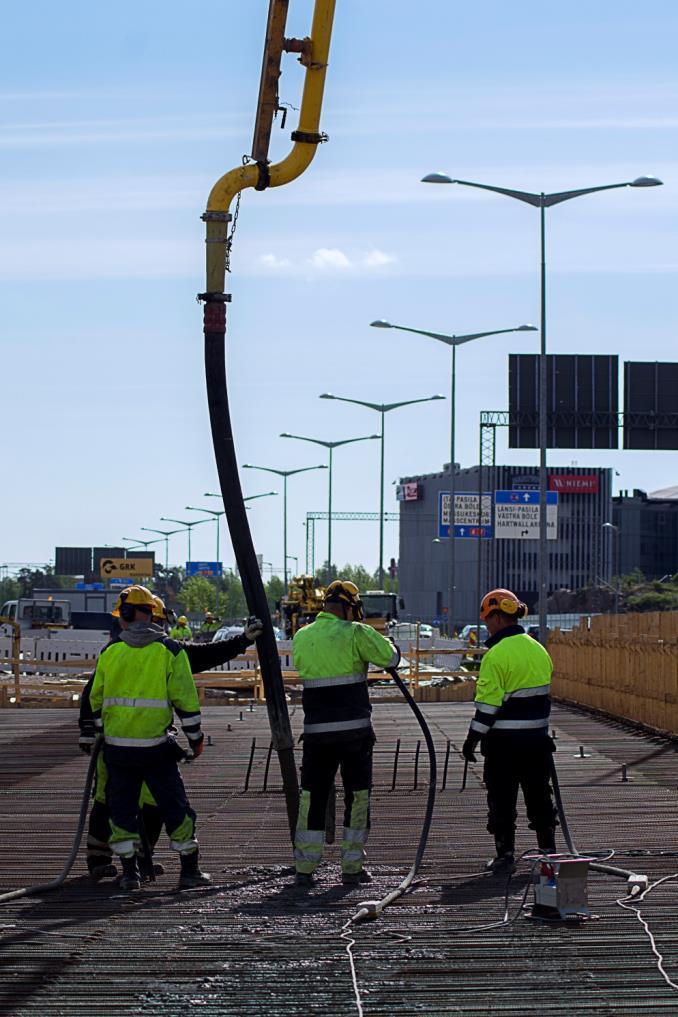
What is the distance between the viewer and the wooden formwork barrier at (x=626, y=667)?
20.8 meters

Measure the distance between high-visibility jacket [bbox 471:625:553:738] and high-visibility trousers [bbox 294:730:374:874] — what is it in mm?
820

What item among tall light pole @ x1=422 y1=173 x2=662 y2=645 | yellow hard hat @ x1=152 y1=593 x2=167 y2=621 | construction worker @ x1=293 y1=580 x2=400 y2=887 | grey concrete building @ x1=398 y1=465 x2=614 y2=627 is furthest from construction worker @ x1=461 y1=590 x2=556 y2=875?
grey concrete building @ x1=398 y1=465 x2=614 y2=627

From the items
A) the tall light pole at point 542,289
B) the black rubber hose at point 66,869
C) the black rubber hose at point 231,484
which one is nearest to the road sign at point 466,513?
the tall light pole at point 542,289

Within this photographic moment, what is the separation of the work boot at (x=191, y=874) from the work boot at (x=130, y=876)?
0.25 m

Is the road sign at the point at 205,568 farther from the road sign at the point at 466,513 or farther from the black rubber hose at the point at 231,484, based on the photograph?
the black rubber hose at the point at 231,484

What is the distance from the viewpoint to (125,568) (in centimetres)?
10312

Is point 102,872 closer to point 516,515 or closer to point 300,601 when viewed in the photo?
point 300,601

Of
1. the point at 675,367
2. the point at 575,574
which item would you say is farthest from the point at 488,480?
the point at 675,367

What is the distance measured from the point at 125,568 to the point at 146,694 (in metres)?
94.3

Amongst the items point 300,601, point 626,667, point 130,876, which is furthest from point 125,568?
point 130,876

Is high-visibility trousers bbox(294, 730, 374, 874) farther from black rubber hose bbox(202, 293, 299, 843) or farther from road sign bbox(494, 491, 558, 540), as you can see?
road sign bbox(494, 491, 558, 540)

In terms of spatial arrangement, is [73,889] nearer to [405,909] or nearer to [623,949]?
[405,909]

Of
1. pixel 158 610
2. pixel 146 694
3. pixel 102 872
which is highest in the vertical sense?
pixel 158 610

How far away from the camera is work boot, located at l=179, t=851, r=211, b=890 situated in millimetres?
9609
